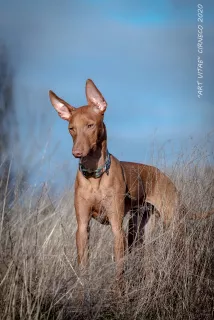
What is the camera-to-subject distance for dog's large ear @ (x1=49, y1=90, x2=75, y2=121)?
6797 millimetres

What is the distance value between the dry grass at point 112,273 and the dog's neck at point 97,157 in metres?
0.70

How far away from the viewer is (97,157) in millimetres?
6820

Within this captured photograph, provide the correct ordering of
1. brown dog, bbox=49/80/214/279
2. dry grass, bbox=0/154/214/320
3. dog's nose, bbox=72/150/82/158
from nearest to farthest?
1. dry grass, bbox=0/154/214/320
2. dog's nose, bbox=72/150/82/158
3. brown dog, bbox=49/80/214/279

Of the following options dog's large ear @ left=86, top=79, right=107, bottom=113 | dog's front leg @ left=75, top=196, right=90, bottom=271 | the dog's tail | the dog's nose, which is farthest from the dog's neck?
the dog's tail

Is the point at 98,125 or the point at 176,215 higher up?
the point at 98,125

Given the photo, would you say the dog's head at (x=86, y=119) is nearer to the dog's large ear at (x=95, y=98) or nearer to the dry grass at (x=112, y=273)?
the dog's large ear at (x=95, y=98)

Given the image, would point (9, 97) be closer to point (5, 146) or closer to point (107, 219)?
point (5, 146)

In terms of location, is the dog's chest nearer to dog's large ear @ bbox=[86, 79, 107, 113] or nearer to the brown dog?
the brown dog

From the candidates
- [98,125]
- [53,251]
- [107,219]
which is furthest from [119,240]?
[98,125]

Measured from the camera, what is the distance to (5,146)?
35.8ft

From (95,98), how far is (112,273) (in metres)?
1.81

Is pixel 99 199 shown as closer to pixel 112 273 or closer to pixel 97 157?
pixel 97 157

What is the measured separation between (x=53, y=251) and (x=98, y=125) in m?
1.44

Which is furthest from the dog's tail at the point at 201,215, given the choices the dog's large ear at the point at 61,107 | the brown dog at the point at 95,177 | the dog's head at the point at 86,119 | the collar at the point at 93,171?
the dog's large ear at the point at 61,107
